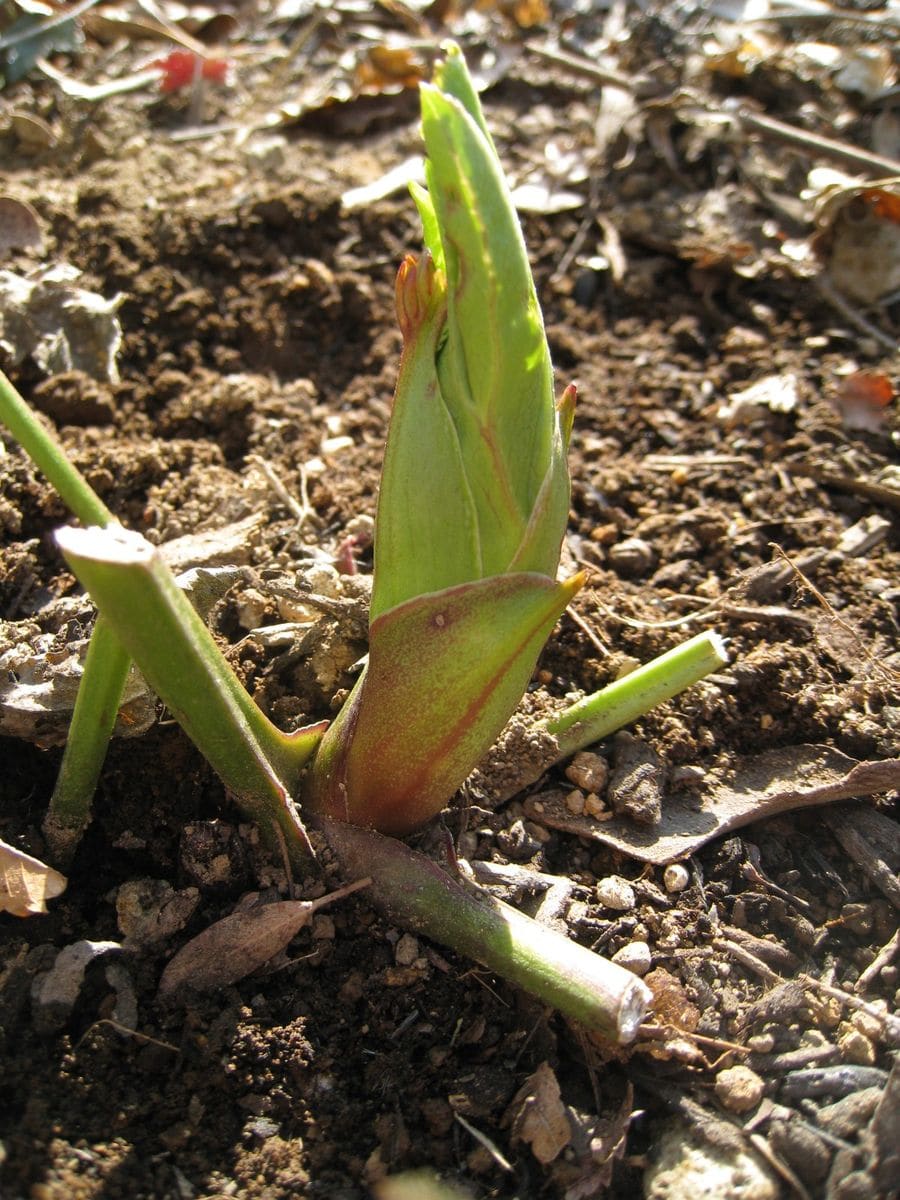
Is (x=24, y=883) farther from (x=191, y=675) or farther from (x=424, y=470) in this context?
(x=424, y=470)

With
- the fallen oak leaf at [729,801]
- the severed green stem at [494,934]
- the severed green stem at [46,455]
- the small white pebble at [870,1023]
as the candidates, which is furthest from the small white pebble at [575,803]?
the severed green stem at [46,455]

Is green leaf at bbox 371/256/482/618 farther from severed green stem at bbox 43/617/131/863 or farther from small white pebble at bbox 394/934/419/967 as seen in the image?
small white pebble at bbox 394/934/419/967

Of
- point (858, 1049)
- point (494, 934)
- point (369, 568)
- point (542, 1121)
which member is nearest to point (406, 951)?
point (494, 934)

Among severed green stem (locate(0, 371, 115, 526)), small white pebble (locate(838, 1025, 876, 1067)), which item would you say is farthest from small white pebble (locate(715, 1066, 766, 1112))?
severed green stem (locate(0, 371, 115, 526))

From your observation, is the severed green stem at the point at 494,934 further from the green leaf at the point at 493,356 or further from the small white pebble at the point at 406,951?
the green leaf at the point at 493,356

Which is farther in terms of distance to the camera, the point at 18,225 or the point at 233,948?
the point at 18,225

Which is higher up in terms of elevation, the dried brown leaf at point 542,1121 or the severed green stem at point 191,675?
the severed green stem at point 191,675
